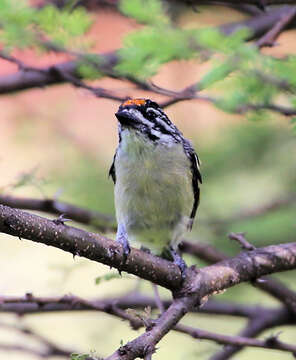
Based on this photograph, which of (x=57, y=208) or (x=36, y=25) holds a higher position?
(x=36, y=25)

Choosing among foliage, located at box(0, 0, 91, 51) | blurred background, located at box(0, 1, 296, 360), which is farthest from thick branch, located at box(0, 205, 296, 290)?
foliage, located at box(0, 0, 91, 51)

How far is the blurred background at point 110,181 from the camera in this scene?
6.50 m

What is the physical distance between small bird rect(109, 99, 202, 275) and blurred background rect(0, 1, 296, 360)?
2.13ft

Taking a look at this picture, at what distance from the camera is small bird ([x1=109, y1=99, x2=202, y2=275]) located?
16.3 ft

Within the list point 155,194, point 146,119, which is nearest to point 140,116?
point 146,119

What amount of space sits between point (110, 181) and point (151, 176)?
1989 millimetres

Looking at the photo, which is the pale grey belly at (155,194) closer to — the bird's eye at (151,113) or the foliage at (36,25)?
the bird's eye at (151,113)

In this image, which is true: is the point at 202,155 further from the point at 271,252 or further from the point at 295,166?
the point at 271,252

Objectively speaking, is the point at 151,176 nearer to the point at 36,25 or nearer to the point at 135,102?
the point at 135,102

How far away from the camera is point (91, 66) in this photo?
4.91 m

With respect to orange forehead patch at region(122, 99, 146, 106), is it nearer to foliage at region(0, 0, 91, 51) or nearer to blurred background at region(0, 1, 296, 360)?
foliage at region(0, 0, 91, 51)

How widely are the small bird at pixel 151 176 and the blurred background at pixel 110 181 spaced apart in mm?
648

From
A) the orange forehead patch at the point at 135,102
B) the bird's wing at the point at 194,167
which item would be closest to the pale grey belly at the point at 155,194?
the bird's wing at the point at 194,167

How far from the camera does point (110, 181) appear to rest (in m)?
6.94
